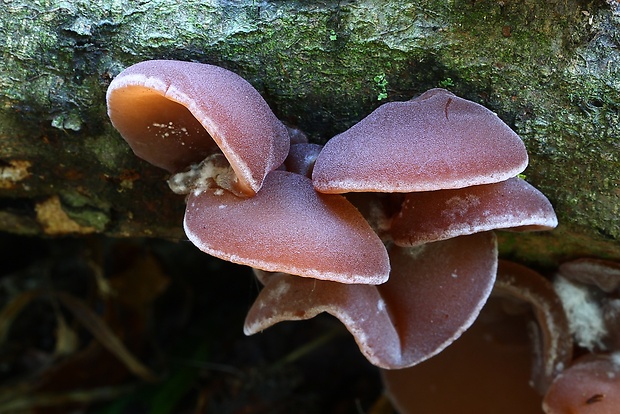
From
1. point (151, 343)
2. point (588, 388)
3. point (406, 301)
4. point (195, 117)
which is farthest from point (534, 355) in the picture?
point (151, 343)

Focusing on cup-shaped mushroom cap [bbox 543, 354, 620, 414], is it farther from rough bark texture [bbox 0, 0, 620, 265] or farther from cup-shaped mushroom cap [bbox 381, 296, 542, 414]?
rough bark texture [bbox 0, 0, 620, 265]

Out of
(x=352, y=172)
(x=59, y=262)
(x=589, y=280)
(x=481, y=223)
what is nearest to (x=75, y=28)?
(x=352, y=172)

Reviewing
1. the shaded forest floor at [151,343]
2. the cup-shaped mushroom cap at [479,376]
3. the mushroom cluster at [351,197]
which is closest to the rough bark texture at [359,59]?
the mushroom cluster at [351,197]

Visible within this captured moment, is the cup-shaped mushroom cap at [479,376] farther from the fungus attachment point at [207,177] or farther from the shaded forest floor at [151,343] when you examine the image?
the fungus attachment point at [207,177]

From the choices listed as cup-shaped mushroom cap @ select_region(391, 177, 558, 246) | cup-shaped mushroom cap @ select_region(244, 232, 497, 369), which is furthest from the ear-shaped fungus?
cup-shaped mushroom cap @ select_region(391, 177, 558, 246)

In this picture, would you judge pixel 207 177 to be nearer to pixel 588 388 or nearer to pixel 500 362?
pixel 588 388

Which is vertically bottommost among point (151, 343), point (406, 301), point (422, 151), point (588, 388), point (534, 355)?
point (151, 343)

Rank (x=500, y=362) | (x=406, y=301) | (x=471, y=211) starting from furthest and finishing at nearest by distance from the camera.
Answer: (x=500, y=362), (x=406, y=301), (x=471, y=211)

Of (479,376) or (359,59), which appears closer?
(359,59)
